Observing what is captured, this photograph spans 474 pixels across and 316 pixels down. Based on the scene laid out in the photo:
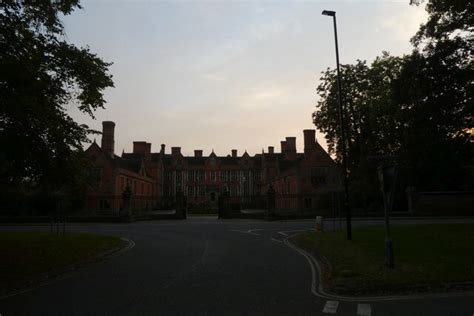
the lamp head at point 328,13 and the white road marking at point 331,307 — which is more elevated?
the lamp head at point 328,13

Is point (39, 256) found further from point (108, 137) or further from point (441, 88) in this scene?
point (108, 137)

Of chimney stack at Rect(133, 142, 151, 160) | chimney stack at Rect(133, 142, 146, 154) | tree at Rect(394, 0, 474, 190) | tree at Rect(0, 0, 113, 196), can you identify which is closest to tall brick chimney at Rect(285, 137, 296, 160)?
chimney stack at Rect(133, 142, 151, 160)

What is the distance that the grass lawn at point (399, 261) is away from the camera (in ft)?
31.2

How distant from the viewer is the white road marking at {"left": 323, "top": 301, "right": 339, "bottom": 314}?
764 centimetres

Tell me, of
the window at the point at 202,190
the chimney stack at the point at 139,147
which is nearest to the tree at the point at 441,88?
the chimney stack at the point at 139,147

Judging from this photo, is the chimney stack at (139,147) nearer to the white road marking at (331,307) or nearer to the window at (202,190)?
the window at (202,190)

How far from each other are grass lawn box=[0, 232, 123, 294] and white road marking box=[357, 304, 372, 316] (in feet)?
24.8

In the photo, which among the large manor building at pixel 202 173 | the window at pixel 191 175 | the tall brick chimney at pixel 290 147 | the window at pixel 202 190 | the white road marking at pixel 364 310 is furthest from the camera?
the window at pixel 191 175

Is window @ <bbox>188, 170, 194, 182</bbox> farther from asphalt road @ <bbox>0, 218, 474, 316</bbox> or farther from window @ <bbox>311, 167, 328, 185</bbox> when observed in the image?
asphalt road @ <bbox>0, 218, 474, 316</bbox>

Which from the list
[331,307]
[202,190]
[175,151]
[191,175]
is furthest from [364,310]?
[175,151]

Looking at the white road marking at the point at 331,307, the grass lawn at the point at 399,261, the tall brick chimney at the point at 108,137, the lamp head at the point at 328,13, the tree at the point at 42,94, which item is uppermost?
the tall brick chimney at the point at 108,137

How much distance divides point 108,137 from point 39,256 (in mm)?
51068

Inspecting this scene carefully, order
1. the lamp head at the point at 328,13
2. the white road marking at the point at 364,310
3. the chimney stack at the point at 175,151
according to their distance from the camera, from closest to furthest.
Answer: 1. the white road marking at the point at 364,310
2. the lamp head at the point at 328,13
3. the chimney stack at the point at 175,151

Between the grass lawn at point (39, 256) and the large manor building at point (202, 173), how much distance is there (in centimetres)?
2989
